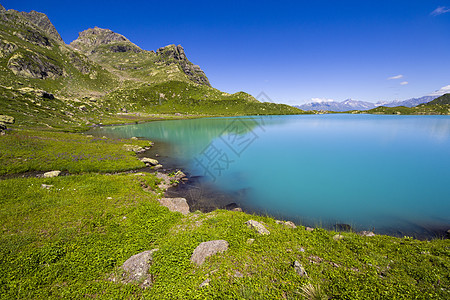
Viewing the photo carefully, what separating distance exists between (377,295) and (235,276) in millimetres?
6322

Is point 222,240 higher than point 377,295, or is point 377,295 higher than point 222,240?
point 377,295

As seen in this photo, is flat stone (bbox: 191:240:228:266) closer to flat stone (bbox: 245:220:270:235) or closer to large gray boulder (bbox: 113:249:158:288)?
large gray boulder (bbox: 113:249:158:288)

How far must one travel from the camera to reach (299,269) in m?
9.06

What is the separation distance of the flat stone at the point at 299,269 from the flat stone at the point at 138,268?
810 cm

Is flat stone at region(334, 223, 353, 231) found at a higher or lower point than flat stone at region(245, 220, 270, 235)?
lower

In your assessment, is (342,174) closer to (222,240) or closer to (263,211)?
(263,211)

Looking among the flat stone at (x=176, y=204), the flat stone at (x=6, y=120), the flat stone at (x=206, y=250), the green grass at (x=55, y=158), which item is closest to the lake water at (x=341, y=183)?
the flat stone at (x=176, y=204)

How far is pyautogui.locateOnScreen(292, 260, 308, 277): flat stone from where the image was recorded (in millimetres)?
8898

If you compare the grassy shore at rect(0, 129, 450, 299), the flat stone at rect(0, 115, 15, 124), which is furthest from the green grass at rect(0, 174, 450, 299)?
the flat stone at rect(0, 115, 15, 124)

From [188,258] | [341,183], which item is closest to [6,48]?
[188,258]

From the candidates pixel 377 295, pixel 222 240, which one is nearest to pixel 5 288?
pixel 222 240

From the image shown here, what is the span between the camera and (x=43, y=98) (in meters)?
112

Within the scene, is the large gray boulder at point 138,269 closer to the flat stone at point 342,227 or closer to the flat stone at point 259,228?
the flat stone at point 259,228

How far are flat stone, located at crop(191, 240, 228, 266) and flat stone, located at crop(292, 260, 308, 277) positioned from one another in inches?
167
